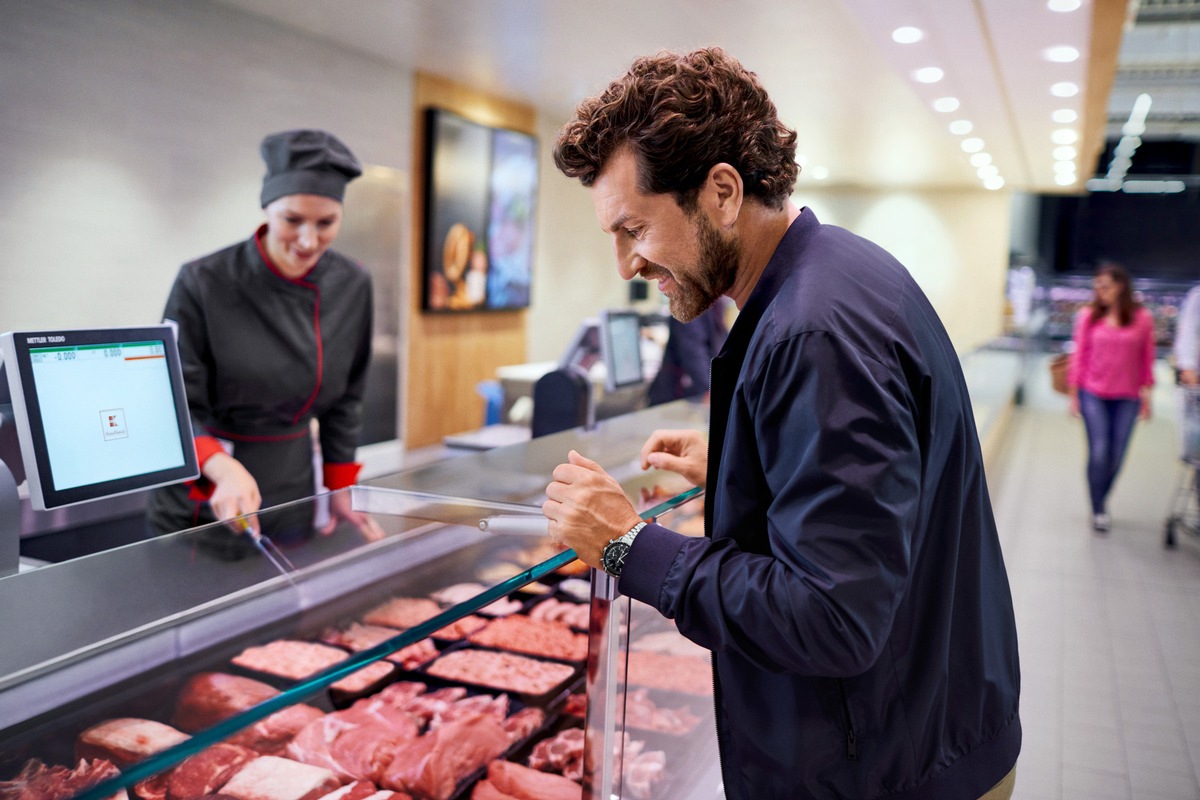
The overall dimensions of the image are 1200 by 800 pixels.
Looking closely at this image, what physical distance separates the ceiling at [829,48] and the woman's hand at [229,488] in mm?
2980

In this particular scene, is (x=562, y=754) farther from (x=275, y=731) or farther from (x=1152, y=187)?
(x=1152, y=187)

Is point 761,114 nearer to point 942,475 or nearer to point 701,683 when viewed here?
point 942,475

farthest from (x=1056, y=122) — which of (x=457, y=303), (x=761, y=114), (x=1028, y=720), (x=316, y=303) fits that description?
(x=761, y=114)

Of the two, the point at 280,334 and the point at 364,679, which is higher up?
the point at 280,334

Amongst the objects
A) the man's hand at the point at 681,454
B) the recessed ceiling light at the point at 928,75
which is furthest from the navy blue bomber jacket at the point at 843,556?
the recessed ceiling light at the point at 928,75

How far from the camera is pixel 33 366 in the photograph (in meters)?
1.57

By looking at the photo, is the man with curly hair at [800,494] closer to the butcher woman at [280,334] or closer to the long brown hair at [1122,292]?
the butcher woman at [280,334]

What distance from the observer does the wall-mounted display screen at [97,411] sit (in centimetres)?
156

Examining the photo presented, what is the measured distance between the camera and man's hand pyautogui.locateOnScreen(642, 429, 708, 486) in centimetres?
157

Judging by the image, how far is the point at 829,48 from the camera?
6.00m

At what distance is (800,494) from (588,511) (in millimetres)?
272

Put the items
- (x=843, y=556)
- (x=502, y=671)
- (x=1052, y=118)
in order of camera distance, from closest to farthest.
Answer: (x=843, y=556), (x=502, y=671), (x=1052, y=118)

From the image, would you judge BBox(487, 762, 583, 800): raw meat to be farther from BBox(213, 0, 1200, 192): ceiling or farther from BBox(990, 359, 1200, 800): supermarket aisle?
BBox(213, 0, 1200, 192): ceiling

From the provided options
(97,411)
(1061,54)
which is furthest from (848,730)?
(1061,54)
